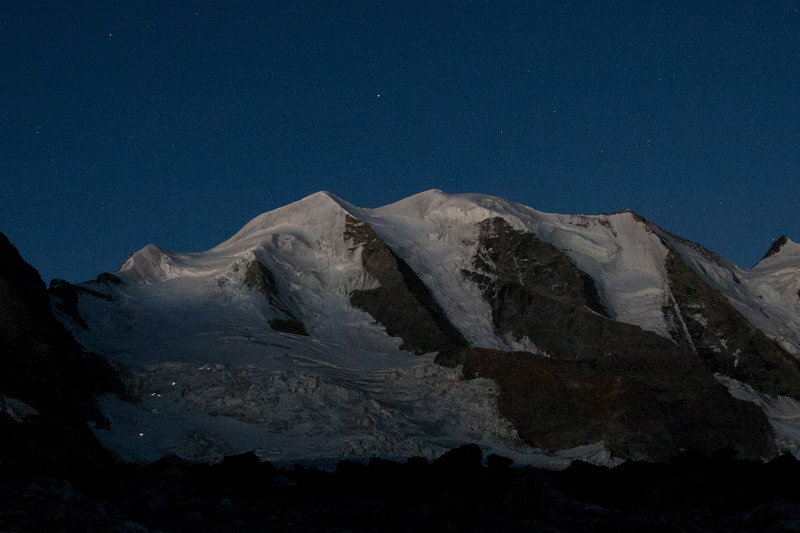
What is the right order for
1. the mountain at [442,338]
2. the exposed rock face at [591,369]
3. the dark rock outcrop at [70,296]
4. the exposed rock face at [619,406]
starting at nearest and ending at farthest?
the mountain at [442,338]
the exposed rock face at [619,406]
the exposed rock face at [591,369]
the dark rock outcrop at [70,296]

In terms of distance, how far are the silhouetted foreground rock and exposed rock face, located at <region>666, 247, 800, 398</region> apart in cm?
4090

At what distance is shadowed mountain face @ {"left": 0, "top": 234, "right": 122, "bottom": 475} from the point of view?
77.8 ft

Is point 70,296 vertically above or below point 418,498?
above

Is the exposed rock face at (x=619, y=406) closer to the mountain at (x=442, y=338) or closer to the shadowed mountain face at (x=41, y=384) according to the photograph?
the mountain at (x=442, y=338)

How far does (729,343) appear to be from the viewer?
6562 cm


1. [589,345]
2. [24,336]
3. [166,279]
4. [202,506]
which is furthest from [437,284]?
[202,506]

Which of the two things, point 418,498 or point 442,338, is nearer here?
point 418,498

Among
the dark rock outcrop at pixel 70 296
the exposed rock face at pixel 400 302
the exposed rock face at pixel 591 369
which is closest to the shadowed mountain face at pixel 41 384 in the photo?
the dark rock outcrop at pixel 70 296

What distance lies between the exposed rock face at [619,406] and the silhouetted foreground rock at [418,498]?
2051 centimetres

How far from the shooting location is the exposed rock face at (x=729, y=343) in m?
62.6

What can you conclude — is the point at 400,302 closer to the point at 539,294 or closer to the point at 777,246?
the point at 539,294

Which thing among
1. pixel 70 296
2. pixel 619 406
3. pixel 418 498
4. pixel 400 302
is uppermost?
pixel 400 302

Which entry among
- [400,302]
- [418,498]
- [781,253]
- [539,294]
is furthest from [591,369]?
[781,253]

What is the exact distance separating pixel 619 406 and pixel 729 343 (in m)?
23.0
